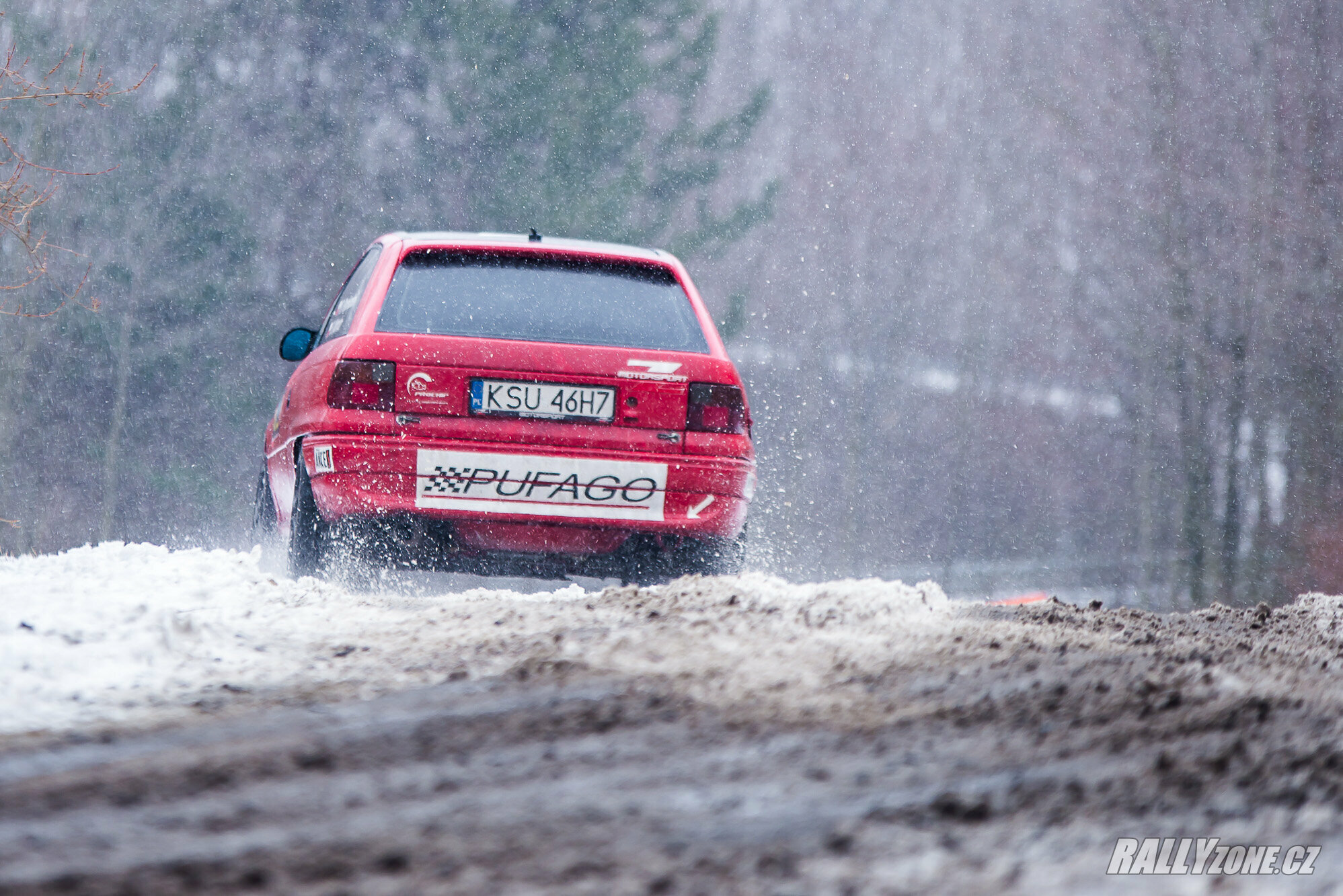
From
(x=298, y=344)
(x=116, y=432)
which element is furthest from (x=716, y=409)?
(x=116, y=432)

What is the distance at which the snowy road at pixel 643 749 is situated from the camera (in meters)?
2.31

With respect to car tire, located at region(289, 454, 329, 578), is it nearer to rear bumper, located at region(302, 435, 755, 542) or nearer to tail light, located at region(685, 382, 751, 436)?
rear bumper, located at region(302, 435, 755, 542)

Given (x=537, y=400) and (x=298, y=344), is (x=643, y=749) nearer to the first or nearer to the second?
(x=537, y=400)

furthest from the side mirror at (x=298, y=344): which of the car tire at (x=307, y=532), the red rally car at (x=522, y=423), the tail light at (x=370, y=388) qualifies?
the tail light at (x=370, y=388)

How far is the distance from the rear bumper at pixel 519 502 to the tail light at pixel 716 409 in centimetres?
14

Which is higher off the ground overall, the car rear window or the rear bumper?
the car rear window

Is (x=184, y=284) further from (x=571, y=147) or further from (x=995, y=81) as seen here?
(x=995, y=81)

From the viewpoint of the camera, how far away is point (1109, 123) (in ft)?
76.6

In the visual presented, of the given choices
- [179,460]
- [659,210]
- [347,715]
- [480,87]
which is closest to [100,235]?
[179,460]

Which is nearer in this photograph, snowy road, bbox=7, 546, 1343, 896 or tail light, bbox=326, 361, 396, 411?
snowy road, bbox=7, 546, 1343, 896

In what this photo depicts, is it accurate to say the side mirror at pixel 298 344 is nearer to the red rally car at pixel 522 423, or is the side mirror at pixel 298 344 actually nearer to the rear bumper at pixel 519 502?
the red rally car at pixel 522 423

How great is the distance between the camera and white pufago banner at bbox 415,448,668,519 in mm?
5715

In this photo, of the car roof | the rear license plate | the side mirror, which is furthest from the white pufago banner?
the side mirror

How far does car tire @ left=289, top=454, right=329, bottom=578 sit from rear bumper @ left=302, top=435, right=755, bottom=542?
9 cm
